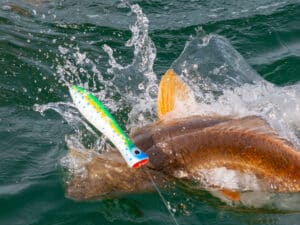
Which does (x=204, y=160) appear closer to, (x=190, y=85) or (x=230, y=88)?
(x=190, y=85)

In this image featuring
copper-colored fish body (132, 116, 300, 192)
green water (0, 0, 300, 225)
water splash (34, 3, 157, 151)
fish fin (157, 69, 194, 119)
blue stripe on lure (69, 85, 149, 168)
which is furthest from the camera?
water splash (34, 3, 157, 151)

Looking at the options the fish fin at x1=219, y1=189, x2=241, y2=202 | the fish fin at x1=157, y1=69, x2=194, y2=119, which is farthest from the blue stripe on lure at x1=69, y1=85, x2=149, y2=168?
the fish fin at x1=157, y1=69, x2=194, y2=119

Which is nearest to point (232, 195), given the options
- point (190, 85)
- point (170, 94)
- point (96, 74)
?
point (170, 94)

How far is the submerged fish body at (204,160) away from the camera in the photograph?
419cm

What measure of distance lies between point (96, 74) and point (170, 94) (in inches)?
67.0

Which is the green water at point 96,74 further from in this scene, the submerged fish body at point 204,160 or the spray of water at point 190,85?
the submerged fish body at point 204,160

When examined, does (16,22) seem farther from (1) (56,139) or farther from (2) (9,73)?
(1) (56,139)

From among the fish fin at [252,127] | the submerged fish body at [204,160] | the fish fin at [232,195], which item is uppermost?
the fish fin at [252,127]

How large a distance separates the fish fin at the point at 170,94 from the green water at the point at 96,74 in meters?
0.39

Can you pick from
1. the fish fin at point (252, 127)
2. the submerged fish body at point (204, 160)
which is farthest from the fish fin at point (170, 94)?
the fish fin at point (252, 127)

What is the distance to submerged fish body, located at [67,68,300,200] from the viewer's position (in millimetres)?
4188

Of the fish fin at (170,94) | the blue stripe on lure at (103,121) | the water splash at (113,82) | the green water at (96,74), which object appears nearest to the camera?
the blue stripe on lure at (103,121)

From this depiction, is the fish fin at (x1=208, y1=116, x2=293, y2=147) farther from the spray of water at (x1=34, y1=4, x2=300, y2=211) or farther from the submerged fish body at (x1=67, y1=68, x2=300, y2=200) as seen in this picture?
the spray of water at (x1=34, y1=4, x2=300, y2=211)

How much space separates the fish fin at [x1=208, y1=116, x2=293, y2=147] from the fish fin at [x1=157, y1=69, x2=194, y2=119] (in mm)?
776
